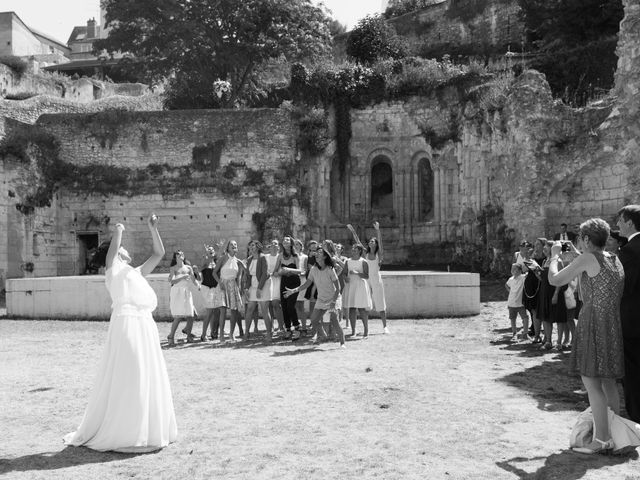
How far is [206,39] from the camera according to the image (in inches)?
1260

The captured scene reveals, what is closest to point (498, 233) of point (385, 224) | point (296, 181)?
point (385, 224)

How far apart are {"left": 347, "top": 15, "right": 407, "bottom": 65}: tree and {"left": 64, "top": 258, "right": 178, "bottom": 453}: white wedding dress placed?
90.1 feet

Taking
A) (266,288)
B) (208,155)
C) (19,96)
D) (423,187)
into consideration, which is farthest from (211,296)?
(19,96)

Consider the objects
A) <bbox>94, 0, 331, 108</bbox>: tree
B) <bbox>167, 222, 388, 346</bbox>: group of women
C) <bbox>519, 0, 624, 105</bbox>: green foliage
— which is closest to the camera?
<bbox>167, 222, 388, 346</bbox>: group of women

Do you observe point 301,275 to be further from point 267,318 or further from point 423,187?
point 423,187

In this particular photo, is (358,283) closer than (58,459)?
No

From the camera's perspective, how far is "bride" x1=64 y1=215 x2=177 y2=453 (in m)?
5.65

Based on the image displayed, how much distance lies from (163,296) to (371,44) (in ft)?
65.1

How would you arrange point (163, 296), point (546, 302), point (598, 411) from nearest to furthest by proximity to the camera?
point (598, 411), point (546, 302), point (163, 296)

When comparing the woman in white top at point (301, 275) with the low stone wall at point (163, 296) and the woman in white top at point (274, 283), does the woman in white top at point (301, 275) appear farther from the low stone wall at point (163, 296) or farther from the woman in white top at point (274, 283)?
the low stone wall at point (163, 296)

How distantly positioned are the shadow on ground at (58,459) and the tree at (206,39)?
27658 mm

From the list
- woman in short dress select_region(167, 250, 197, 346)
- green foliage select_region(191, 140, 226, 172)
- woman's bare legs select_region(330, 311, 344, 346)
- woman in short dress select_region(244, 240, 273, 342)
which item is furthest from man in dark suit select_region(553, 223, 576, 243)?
green foliage select_region(191, 140, 226, 172)

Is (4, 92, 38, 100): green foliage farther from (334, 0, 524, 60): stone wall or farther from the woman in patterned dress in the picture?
the woman in patterned dress

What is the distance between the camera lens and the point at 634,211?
5750mm
